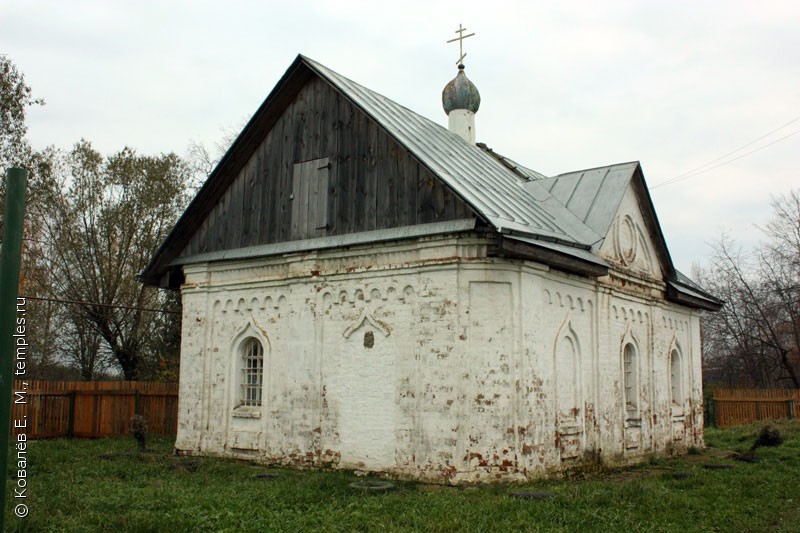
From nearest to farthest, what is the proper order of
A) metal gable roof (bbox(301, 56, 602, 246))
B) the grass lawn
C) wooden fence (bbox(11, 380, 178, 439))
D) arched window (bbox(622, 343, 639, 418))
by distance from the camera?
the grass lawn → metal gable roof (bbox(301, 56, 602, 246)) → arched window (bbox(622, 343, 639, 418)) → wooden fence (bbox(11, 380, 178, 439))

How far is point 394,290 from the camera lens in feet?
38.2

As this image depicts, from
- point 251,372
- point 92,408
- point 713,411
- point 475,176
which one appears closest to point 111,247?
point 92,408

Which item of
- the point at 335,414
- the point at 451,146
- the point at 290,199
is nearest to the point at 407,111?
the point at 451,146

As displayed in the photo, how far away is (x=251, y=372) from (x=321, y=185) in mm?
4014

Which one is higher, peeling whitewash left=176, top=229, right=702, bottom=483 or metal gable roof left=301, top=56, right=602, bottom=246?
metal gable roof left=301, top=56, right=602, bottom=246

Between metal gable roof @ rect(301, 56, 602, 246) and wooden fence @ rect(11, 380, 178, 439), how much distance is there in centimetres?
1001

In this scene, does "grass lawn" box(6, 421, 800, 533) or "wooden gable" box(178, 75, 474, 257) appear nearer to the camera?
"grass lawn" box(6, 421, 800, 533)

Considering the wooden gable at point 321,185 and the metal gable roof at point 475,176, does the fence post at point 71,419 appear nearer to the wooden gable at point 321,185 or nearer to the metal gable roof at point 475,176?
the wooden gable at point 321,185

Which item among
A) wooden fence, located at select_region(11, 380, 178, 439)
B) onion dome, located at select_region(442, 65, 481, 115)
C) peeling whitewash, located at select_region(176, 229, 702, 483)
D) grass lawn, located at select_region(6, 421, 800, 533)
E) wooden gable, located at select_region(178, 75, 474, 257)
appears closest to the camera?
grass lawn, located at select_region(6, 421, 800, 533)

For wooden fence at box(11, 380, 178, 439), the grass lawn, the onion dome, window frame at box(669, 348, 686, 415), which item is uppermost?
the onion dome

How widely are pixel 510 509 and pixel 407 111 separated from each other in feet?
30.3

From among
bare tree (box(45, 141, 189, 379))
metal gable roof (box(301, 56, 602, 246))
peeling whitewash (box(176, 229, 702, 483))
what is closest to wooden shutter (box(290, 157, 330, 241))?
peeling whitewash (box(176, 229, 702, 483))

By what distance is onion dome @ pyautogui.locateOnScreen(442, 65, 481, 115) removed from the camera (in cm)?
1802

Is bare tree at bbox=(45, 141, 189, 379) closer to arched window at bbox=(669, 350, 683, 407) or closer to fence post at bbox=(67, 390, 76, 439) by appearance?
fence post at bbox=(67, 390, 76, 439)
